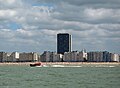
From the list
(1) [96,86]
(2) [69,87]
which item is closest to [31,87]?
(2) [69,87]

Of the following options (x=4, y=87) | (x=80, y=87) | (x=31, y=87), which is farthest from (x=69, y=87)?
(x=4, y=87)

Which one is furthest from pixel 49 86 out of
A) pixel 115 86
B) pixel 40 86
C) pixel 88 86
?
pixel 115 86

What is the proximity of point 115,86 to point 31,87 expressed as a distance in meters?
15.5

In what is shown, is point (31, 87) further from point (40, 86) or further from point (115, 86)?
point (115, 86)

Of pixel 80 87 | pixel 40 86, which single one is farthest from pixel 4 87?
pixel 80 87

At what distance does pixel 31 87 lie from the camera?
78.6 meters

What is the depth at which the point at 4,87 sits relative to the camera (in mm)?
78062

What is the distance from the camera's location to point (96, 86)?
81000mm

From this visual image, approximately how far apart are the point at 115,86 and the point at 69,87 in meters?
8.76

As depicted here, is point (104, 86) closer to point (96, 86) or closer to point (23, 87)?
point (96, 86)

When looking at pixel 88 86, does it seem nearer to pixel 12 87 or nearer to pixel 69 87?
pixel 69 87

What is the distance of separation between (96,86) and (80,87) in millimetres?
3609

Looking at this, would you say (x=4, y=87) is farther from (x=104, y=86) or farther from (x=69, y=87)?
(x=104, y=86)

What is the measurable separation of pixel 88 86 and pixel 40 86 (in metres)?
8.88
